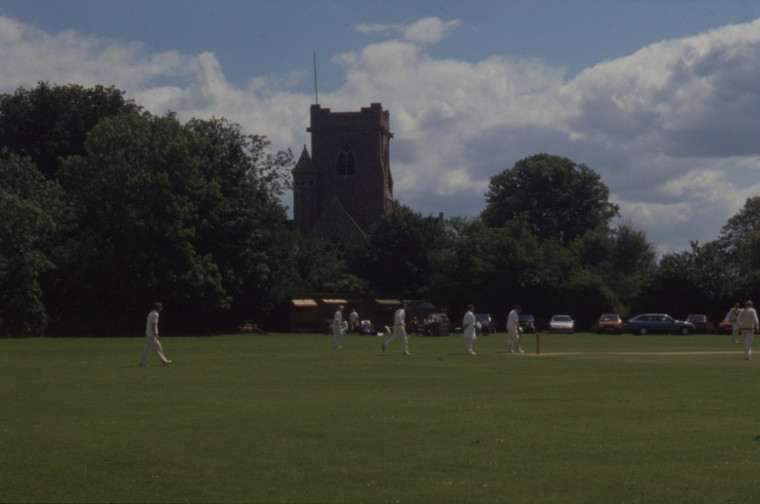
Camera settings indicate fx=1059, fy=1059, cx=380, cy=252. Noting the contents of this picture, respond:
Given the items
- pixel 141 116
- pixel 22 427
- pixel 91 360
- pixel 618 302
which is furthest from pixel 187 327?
pixel 22 427

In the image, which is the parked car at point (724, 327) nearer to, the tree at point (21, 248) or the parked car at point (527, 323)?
the parked car at point (527, 323)

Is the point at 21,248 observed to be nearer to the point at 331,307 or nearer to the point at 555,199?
the point at 331,307

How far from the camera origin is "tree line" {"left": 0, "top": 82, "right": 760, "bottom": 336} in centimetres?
6100

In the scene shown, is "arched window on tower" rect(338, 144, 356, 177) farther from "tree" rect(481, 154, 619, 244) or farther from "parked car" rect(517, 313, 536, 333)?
"parked car" rect(517, 313, 536, 333)

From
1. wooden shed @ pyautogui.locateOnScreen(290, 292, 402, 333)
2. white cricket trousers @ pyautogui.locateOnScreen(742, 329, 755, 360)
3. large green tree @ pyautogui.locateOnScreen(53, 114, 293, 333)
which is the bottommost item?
white cricket trousers @ pyautogui.locateOnScreen(742, 329, 755, 360)

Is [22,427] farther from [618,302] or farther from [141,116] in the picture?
[618,302]

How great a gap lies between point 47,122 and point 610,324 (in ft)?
129

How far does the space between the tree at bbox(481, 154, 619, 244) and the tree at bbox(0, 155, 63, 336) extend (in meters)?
52.9

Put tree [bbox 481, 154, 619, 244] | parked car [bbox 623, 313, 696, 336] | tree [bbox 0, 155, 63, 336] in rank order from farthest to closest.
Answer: tree [bbox 481, 154, 619, 244]
parked car [bbox 623, 313, 696, 336]
tree [bbox 0, 155, 63, 336]

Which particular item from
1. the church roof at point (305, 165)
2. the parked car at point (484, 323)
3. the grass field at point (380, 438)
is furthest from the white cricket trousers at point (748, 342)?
the church roof at point (305, 165)

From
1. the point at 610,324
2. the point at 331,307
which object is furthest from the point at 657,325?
the point at 331,307

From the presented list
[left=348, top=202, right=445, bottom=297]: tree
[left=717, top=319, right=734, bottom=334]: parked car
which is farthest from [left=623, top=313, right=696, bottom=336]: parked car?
[left=348, top=202, right=445, bottom=297]: tree

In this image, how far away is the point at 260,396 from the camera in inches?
733

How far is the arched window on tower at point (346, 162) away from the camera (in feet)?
413
